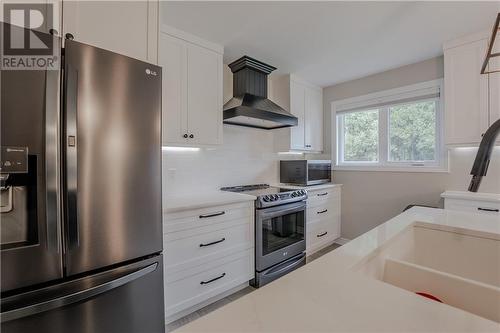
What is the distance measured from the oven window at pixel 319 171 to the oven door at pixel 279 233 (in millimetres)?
576

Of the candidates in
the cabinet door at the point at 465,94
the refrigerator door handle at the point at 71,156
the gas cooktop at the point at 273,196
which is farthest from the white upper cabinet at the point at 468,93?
the refrigerator door handle at the point at 71,156

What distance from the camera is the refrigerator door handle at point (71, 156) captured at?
102 cm

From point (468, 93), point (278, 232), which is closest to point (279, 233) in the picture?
point (278, 232)

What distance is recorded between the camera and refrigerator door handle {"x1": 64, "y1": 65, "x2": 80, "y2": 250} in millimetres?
1020

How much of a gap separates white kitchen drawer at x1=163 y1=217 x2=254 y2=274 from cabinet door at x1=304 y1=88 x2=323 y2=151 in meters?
1.78

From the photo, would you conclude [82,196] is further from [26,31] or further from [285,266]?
[285,266]

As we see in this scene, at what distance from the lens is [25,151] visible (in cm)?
92

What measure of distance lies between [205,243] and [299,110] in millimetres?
2250

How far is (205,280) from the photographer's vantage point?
1.92 metres

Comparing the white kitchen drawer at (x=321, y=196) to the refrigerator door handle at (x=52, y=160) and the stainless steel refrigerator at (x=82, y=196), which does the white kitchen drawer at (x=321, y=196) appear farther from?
the refrigerator door handle at (x=52, y=160)

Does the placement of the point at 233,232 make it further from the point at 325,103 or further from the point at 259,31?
the point at 325,103

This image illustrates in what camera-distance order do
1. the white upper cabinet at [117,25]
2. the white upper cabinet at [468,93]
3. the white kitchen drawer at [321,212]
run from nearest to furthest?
1. the white upper cabinet at [117,25]
2. the white upper cabinet at [468,93]
3. the white kitchen drawer at [321,212]

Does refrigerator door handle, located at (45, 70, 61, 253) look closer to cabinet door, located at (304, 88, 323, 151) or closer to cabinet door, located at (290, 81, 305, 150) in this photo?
cabinet door, located at (290, 81, 305, 150)

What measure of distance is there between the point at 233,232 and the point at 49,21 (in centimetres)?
183
